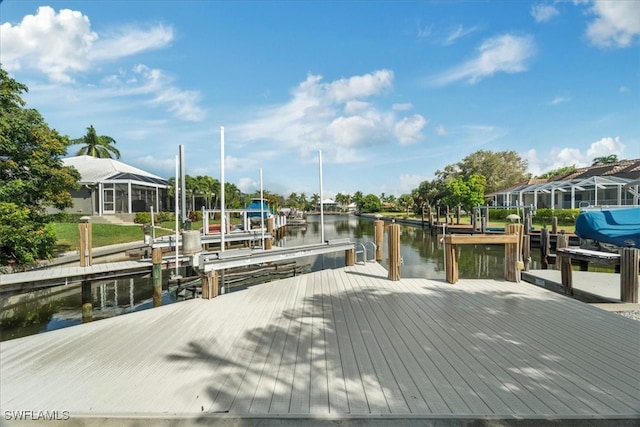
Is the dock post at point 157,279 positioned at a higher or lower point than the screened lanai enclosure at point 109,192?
lower

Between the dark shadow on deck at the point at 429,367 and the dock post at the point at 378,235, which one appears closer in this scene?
the dark shadow on deck at the point at 429,367

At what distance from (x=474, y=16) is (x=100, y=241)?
1894 cm

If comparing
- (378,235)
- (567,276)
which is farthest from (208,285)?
(567,276)

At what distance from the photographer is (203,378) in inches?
114

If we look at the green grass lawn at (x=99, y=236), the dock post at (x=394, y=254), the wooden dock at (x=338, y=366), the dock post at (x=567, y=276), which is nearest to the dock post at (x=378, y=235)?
the dock post at (x=394, y=254)

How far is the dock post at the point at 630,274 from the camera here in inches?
209

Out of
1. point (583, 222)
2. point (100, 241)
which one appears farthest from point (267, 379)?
point (100, 241)

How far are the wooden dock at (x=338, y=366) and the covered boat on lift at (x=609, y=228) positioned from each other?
7212 mm

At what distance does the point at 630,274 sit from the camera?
212 inches

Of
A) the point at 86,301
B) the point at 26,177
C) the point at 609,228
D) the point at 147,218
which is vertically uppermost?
the point at 26,177

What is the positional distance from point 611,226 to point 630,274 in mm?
6840

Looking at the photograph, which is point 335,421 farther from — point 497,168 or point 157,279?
point 497,168

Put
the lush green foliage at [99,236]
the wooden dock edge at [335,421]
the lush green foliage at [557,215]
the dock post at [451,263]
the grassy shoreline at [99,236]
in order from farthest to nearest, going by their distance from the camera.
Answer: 1. the lush green foliage at [557,215]
2. the lush green foliage at [99,236]
3. the grassy shoreline at [99,236]
4. the dock post at [451,263]
5. the wooden dock edge at [335,421]

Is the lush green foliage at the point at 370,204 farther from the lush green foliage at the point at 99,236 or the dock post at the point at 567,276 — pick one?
the dock post at the point at 567,276
